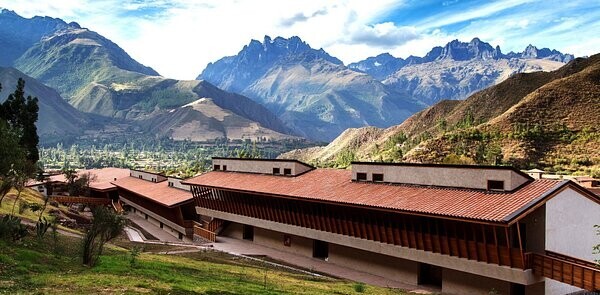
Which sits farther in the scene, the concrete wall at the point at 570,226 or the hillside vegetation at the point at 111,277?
the concrete wall at the point at 570,226

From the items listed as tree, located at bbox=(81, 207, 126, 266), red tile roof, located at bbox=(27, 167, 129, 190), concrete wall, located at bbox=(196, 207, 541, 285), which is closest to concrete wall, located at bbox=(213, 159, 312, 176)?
concrete wall, located at bbox=(196, 207, 541, 285)

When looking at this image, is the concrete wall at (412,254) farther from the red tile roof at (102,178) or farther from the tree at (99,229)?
the red tile roof at (102,178)

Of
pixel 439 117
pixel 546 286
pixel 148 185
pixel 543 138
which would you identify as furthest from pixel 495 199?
pixel 439 117

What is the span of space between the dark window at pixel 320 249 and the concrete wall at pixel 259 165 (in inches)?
317

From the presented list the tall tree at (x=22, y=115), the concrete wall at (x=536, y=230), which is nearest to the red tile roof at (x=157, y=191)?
the tall tree at (x=22, y=115)

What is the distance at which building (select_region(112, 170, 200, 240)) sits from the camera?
54141 millimetres

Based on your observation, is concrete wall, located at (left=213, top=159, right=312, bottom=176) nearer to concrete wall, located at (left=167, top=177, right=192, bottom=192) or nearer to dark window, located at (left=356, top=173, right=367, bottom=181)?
concrete wall, located at (left=167, top=177, right=192, bottom=192)

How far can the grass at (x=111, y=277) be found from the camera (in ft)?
54.7

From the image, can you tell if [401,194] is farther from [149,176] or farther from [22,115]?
[149,176]

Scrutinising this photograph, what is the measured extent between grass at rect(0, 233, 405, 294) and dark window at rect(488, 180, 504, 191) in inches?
381

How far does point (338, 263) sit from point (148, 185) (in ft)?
147

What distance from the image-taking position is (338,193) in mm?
35844

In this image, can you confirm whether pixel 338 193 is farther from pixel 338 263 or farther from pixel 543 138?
pixel 543 138

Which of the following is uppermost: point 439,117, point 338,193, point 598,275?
point 439,117
